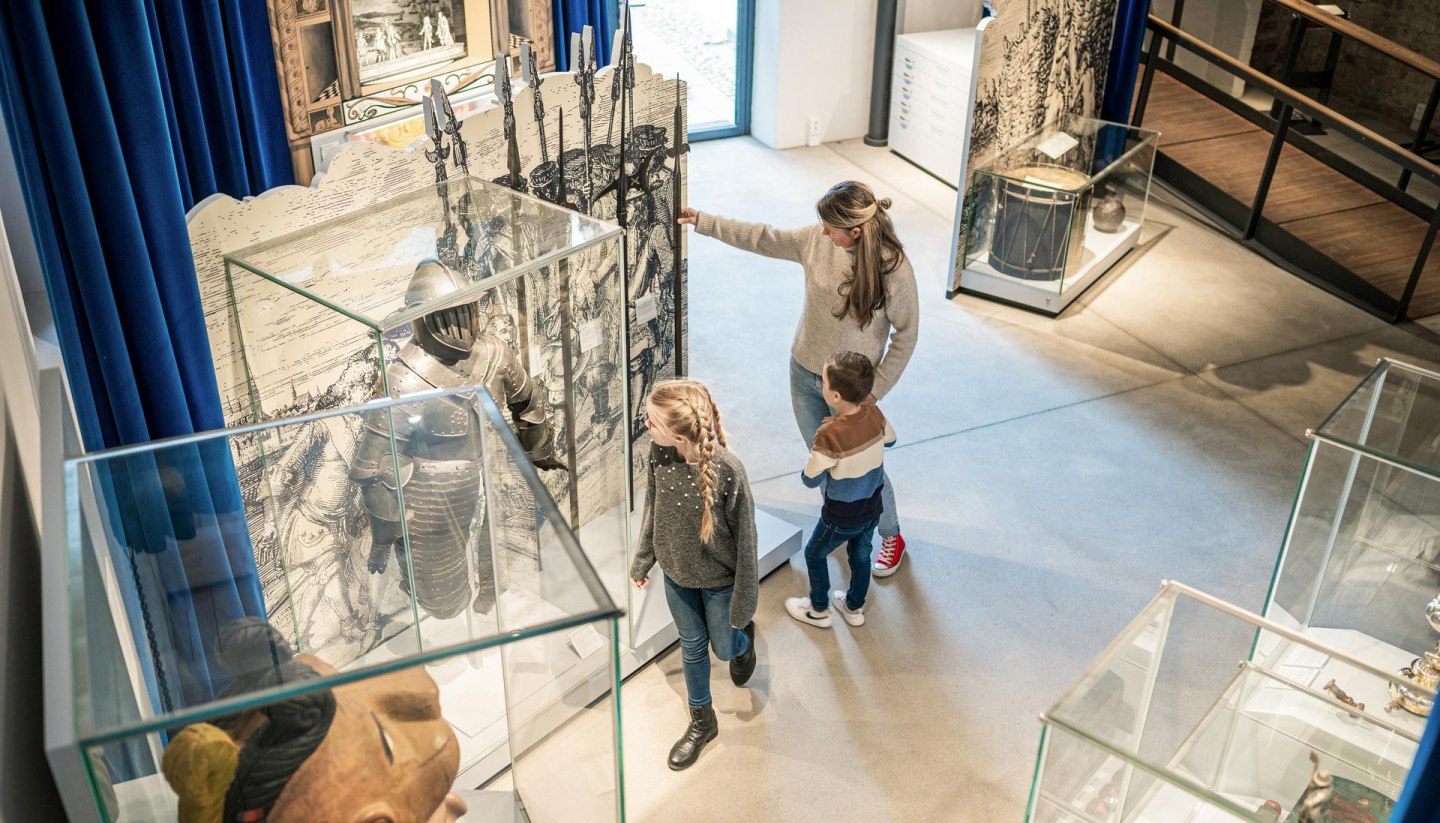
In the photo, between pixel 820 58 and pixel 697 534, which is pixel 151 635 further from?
pixel 820 58

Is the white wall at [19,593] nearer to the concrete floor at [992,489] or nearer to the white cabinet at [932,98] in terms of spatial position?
the concrete floor at [992,489]

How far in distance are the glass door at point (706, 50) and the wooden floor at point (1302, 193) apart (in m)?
2.81

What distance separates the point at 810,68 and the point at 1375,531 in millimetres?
6203

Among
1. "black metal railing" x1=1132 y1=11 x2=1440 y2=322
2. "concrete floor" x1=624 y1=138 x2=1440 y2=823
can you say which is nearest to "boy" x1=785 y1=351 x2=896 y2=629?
"concrete floor" x1=624 y1=138 x2=1440 y2=823

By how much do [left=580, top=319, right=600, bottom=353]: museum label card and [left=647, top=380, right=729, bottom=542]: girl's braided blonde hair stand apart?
0.51 metres

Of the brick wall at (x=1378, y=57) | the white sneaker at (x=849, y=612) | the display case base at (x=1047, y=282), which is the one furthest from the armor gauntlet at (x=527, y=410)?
the brick wall at (x=1378, y=57)

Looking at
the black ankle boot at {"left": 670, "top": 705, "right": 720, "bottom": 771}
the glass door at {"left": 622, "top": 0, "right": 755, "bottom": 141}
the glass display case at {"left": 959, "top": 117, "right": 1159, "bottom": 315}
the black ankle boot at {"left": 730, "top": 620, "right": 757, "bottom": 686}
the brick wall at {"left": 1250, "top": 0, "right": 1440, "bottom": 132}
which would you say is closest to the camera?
the black ankle boot at {"left": 670, "top": 705, "right": 720, "bottom": 771}

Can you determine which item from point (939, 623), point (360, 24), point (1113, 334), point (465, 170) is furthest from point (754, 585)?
point (1113, 334)

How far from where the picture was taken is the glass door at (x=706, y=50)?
8727 mm

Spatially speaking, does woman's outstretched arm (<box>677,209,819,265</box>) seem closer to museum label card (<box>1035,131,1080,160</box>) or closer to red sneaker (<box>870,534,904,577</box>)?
red sneaker (<box>870,534,904,577</box>)

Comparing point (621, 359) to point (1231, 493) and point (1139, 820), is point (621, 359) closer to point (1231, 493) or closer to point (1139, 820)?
point (1139, 820)

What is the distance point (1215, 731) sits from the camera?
2348 mm

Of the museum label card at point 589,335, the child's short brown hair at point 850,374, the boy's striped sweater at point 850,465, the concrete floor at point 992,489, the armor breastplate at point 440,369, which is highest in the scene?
the armor breastplate at point 440,369

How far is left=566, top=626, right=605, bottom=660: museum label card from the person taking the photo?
5.99 ft
